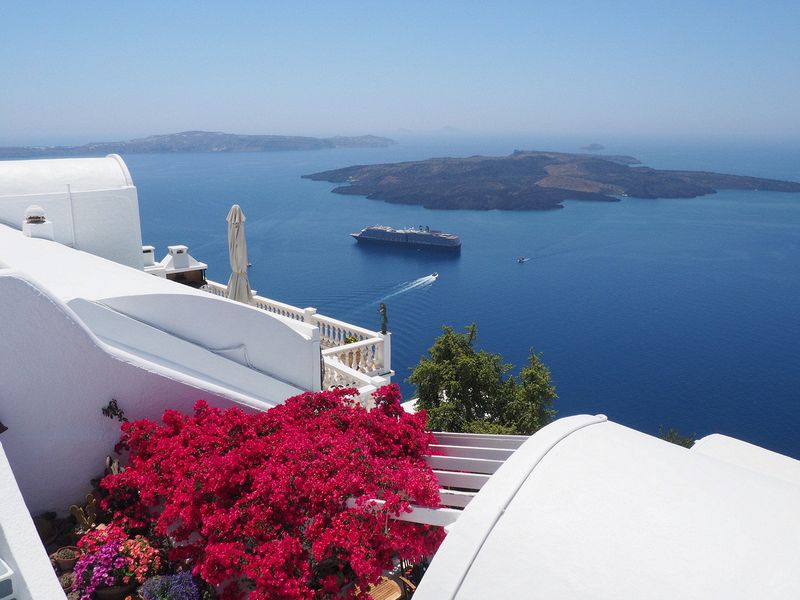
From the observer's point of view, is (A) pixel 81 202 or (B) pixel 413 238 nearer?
(A) pixel 81 202

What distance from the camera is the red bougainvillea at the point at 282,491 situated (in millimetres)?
4039

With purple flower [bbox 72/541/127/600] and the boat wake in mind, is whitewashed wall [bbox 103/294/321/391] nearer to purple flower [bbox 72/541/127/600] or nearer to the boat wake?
purple flower [bbox 72/541/127/600]

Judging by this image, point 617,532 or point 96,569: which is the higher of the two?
point 617,532

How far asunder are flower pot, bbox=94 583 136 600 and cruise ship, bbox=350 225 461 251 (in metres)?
68.1

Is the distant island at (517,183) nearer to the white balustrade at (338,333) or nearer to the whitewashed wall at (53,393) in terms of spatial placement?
the white balustrade at (338,333)

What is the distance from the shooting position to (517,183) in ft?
423

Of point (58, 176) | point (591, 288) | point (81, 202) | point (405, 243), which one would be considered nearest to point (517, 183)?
point (405, 243)

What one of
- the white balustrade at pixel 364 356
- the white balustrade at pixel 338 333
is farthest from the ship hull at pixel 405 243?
the white balustrade at pixel 364 356

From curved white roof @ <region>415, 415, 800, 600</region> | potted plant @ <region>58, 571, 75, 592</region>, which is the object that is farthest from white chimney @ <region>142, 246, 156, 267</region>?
curved white roof @ <region>415, 415, 800, 600</region>

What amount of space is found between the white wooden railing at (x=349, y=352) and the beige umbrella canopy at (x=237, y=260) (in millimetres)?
618

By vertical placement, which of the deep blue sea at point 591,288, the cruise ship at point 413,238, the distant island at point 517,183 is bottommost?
the deep blue sea at point 591,288

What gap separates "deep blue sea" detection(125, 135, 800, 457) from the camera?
125 feet

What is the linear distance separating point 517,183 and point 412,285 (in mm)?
77542

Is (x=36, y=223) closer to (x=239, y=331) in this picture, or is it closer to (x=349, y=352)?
(x=239, y=331)
